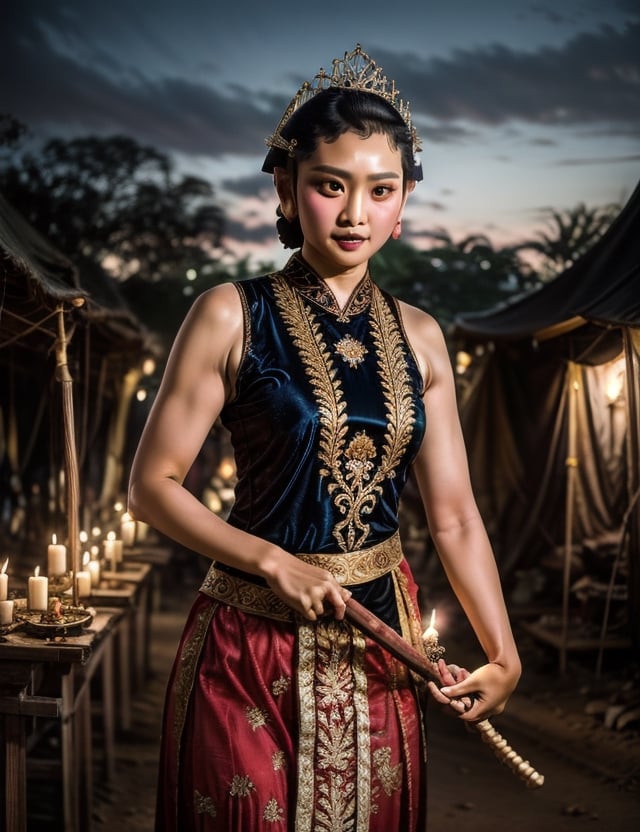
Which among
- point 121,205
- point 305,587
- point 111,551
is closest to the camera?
point 305,587

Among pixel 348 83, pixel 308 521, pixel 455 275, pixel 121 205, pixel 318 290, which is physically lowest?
pixel 308 521

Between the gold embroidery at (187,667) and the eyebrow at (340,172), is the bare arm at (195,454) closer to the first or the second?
the gold embroidery at (187,667)

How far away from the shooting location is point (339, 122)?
1.92 m

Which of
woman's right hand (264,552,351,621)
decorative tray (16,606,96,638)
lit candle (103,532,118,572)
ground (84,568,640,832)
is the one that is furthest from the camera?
lit candle (103,532,118,572)

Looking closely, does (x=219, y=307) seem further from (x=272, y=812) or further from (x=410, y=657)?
(x=272, y=812)

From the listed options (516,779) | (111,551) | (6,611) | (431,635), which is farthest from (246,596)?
(516,779)

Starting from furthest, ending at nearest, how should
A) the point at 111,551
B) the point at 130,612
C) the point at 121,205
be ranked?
the point at 121,205, the point at 130,612, the point at 111,551

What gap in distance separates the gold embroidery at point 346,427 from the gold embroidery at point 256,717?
1.22 feet

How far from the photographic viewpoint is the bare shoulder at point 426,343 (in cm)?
210

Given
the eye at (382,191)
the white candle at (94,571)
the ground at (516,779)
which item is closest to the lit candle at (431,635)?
the eye at (382,191)

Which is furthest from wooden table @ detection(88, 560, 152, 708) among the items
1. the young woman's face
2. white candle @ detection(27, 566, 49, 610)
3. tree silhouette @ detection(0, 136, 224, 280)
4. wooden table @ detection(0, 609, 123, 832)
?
tree silhouette @ detection(0, 136, 224, 280)

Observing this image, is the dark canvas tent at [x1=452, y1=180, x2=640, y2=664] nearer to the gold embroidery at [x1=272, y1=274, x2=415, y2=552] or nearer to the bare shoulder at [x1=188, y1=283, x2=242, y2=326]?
the gold embroidery at [x1=272, y1=274, x2=415, y2=552]

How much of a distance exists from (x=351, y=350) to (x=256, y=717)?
0.79m

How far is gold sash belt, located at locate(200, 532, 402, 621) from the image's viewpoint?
6.19 ft
